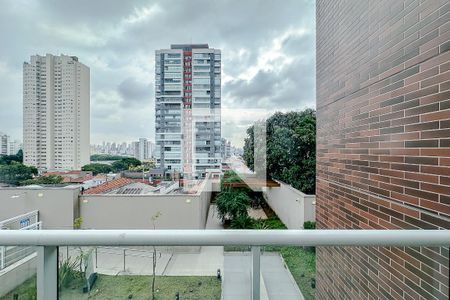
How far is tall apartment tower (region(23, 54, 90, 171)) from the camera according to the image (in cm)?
211

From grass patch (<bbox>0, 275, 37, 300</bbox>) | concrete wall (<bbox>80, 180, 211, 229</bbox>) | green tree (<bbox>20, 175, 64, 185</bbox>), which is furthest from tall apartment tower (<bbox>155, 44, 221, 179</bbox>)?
grass patch (<bbox>0, 275, 37, 300</bbox>)

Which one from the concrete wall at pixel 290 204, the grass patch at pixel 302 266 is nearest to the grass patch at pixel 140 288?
the grass patch at pixel 302 266

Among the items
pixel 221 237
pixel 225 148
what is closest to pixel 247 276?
pixel 221 237

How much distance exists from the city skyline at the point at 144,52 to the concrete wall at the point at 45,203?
484 millimetres

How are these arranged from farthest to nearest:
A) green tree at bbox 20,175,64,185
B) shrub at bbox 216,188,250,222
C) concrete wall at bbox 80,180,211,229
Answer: shrub at bbox 216,188,250,222
concrete wall at bbox 80,180,211,229
green tree at bbox 20,175,64,185

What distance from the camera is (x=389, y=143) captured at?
47.9 inches

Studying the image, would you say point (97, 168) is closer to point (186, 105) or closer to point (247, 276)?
point (186, 105)

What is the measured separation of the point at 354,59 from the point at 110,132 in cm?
215

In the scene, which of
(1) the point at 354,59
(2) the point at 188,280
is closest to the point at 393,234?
(2) the point at 188,280

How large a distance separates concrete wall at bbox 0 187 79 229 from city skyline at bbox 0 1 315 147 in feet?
1.59

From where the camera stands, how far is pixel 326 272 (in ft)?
3.35

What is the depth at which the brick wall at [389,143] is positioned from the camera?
2.99ft

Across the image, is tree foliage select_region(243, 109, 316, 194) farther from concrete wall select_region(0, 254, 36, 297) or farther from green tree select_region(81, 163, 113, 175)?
concrete wall select_region(0, 254, 36, 297)

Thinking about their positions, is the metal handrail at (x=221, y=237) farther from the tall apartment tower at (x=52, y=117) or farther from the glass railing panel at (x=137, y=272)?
the tall apartment tower at (x=52, y=117)
